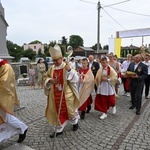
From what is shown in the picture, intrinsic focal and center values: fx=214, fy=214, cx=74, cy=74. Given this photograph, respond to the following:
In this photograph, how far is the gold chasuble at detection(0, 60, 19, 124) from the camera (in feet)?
11.6

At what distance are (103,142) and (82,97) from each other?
5.60 ft

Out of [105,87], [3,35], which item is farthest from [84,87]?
[3,35]

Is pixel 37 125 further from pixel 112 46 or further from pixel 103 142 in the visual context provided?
pixel 112 46

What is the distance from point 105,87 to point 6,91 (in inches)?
113

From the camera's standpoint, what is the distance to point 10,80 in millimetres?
3641

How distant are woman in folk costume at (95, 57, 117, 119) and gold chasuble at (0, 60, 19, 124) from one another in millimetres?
2707

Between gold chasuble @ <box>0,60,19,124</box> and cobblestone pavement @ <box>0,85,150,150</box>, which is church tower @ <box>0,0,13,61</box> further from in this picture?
gold chasuble @ <box>0,60,19,124</box>

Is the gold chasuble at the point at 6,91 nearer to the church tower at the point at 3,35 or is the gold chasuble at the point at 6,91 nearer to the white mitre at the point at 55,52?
the white mitre at the point at 55,52

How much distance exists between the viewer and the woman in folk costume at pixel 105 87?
5.66 metres

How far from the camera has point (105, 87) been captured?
18.7 ft

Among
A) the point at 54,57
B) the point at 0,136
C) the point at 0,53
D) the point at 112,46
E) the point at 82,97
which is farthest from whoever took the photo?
the point at 112,46

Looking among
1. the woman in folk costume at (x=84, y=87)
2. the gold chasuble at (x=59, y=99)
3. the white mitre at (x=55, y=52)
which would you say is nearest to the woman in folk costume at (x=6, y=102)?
the gold chasuble at (x=59, y=99)

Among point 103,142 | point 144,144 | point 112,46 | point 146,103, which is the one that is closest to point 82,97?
point 103,142

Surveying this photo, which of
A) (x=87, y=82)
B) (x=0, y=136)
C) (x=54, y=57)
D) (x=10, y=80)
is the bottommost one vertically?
(x=0, y=136)
